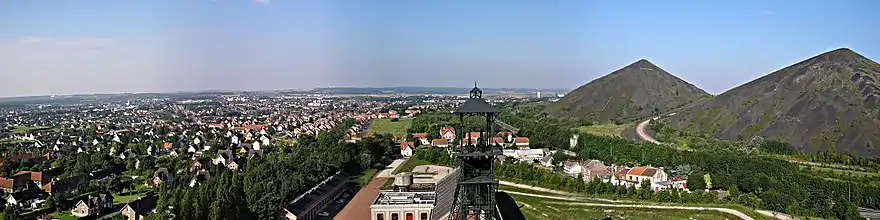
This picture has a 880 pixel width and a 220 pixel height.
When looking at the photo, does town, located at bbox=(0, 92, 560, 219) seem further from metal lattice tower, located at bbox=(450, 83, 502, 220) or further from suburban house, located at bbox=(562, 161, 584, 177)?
metal lattice tower, located at bbox=(450, 83, 502, 220)

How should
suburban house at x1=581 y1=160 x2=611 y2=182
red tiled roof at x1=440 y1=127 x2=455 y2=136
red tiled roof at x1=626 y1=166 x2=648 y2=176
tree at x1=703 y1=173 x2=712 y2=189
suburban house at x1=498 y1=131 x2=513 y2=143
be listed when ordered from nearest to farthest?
tree at x1=703 y1=173 x2=712 y2=189 → red tiled roof at x1=626 y1=166 x2=648 y2=176 → suburban house at x1=581 y1=160 x2=611 y2=182 → suburban house at x1=498 y1=131 x2=513 y2=143 → red tiled roof at x1=440 y1=127 x2=455 y2=136

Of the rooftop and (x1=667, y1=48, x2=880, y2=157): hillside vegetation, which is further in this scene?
(x1=667, y1=48, x2=880, y2=157): hillside vegetation

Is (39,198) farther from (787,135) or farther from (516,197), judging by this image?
(787,135)

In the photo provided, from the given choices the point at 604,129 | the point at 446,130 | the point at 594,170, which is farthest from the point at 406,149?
the point at 604,129

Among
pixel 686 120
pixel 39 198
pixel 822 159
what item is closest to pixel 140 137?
pixel 39 198

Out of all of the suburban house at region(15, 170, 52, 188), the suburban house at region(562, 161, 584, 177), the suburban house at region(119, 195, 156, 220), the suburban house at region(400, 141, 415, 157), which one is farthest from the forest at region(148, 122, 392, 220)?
the suburban house at region(562, 161, 584, 177)
